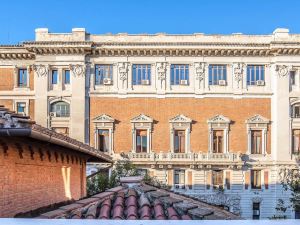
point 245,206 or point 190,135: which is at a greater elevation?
point 190,135

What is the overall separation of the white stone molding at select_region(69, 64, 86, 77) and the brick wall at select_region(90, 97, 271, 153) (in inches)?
76.2

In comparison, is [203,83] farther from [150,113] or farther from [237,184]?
[237,184]

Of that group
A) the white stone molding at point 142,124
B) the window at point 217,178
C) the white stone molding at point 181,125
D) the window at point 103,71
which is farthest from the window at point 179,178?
the window at point 103,71

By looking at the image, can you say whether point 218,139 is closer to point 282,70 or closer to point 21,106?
point 282,70

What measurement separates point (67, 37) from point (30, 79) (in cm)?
409

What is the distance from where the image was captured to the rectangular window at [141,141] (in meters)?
36.5

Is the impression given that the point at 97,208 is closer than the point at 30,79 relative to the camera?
Yes

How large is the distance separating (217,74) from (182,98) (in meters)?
3.04

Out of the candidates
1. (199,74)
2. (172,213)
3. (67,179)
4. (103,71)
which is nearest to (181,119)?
(199,74)

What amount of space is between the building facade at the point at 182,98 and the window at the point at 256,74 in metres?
0.07

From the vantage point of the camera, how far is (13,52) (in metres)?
36.9

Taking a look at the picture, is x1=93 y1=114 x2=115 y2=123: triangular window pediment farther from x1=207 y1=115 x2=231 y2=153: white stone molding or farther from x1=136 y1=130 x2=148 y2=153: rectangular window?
x1=207 y1=115 x2=231 y2=153: white stone molding

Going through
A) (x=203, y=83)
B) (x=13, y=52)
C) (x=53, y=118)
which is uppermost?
(x=13, y=52)

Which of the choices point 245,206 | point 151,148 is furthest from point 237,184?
point 151,148
